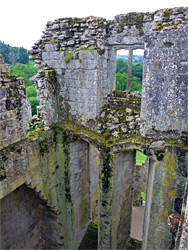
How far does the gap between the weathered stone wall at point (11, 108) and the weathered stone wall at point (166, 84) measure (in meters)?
3.11

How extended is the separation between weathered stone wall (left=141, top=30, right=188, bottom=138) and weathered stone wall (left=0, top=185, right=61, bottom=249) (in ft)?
16.5

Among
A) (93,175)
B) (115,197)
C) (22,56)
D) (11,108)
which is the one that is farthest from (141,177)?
(22,56)

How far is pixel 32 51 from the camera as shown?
688 cm

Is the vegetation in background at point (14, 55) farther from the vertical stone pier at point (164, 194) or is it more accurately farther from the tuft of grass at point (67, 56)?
the vertical stone pier at point (164, 194)

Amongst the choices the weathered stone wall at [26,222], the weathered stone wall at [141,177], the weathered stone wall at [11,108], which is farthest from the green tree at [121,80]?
the weathered stone wall at [11,108]

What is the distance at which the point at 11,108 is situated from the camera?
5.21m

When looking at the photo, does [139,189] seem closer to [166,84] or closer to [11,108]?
[166,84]

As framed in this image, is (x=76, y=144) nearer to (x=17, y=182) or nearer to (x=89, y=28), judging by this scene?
(x=17, y=182)

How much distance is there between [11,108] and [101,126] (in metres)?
2.58

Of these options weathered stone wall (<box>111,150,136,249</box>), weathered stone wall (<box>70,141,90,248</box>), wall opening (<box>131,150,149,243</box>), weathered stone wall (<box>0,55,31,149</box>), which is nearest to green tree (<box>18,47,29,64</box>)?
wall opening (<box>131,150,149,243</box>)

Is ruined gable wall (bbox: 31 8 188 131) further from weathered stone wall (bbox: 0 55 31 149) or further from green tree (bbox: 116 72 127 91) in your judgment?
green tree (bbox: 116 72 127 91)

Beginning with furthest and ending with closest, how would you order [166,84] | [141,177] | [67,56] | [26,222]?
[141,177] < [26,222] < [67,56] < [166,84]

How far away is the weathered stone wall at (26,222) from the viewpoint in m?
7.10

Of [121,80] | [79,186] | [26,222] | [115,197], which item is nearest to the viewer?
[115,197]
